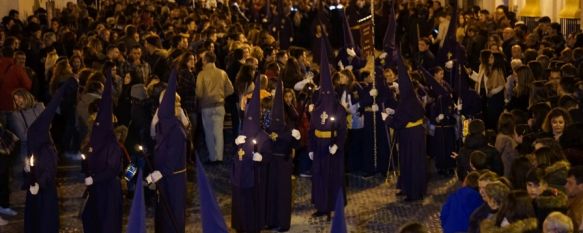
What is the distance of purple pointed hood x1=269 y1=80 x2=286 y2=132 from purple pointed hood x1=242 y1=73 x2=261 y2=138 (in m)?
0.41

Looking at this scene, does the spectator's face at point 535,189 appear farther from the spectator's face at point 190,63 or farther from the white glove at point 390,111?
the spectator's face at point 190,63

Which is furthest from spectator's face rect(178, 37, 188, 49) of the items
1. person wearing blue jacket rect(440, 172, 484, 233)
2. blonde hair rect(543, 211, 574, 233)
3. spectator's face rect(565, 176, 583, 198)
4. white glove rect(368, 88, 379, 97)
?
blonde hair rect(543, 211, 574, 233)

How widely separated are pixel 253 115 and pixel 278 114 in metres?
0.59

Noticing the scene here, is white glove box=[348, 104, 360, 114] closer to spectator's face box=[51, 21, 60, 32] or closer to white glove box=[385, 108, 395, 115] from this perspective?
white glove box=[385, 108, 395, 115]

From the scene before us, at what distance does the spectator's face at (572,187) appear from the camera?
1005 centimetres

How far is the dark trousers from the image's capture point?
45.0ft

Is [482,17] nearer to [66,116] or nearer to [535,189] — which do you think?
[66,116]

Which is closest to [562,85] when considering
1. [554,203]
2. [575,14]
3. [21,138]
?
[554,203]

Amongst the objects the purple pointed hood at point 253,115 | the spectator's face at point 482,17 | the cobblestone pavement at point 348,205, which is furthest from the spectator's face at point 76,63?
the spectator's face at point 482,17

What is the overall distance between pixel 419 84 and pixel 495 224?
6764 mm

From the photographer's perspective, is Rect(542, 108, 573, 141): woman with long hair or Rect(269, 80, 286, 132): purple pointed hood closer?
Rect(542, 108, 573, 141): woman with long hair

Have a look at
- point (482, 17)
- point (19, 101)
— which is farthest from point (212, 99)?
point (482, 17)

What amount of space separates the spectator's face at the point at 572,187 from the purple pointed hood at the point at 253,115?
142 inches

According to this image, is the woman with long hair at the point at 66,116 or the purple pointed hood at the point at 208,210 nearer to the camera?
the purple pointed hood at the point at 208,210
